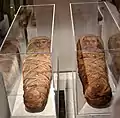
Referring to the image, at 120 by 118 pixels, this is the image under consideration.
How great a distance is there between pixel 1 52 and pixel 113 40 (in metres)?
0.38

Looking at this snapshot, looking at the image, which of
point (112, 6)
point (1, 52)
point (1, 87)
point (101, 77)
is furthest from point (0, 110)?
point (112, 6)

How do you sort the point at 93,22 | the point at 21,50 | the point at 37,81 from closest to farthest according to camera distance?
1. the point at 37,81
2. the point at 21,50
3. the point at 93,22

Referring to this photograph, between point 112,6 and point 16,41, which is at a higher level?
point 112,6

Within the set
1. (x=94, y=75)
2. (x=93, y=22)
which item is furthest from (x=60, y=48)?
(x=94, y=75)

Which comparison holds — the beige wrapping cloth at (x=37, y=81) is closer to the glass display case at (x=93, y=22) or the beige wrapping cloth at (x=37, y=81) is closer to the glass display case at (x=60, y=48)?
the glass display case at (x=60, y=48)

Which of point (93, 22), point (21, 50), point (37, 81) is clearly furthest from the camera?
point (93, 22)

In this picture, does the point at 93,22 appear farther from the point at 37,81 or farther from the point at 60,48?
the point at 37,81

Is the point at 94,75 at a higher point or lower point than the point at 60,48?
higher

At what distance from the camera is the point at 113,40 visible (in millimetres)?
934

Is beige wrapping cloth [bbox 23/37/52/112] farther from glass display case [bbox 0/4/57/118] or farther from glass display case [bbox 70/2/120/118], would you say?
glass display case [bbox 70/2/120/118]

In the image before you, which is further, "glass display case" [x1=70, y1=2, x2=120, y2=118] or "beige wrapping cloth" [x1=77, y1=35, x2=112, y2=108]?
"glass display case" [x1=70, y1=2, x2=120, y2=118]

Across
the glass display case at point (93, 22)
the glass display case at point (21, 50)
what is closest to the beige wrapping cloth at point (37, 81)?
the glass display case at point (21, 50)

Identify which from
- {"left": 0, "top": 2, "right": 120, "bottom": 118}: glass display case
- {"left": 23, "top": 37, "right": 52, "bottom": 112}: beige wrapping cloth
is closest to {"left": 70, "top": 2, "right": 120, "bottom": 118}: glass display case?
{"left": 0, "top": 2, "right": 120, "bottom": 118}: glass display case

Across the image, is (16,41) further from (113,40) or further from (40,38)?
(113,40)
